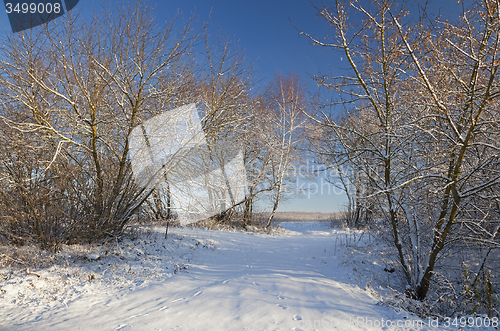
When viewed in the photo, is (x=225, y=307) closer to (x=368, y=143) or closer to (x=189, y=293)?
(x=189, y=293)

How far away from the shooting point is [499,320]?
337 cm

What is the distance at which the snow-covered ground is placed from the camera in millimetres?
3023

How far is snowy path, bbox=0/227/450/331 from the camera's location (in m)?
2.96

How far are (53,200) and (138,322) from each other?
143 inches

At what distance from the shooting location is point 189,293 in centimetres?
393

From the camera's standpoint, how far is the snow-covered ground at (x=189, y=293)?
302 cm

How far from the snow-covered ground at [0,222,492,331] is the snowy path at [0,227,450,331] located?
1 centimetres

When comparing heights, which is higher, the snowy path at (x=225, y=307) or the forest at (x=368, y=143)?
the forest at (x=368, y=143)

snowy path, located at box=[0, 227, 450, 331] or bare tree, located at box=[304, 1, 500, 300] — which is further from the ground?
bare tree, located at box=[304, 1, 500, 300]

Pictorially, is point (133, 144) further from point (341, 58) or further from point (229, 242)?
point (341, 58)

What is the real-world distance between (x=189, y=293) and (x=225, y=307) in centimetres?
86

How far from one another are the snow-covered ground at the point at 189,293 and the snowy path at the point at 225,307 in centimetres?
1

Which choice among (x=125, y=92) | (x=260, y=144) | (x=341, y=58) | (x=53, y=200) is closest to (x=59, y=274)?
(x=53, y=200)

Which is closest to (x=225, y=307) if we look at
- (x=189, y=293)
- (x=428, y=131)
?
(x=189, y=293)
